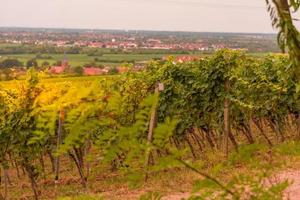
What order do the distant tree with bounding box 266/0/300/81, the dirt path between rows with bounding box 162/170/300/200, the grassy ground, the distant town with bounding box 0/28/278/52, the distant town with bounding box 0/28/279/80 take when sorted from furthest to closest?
the distant town with bounding box 0/28/278/52 < the distant town with bounding box 0/28/279/80 < the grassy ground < the dirt path between rows with bounding box 162/170/300/200 < the distant tree with bounding box 266/0/300/81

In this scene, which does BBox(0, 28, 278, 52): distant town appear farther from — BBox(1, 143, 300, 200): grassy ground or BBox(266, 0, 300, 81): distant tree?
BBox(266, 0, 300, 81): distant tree

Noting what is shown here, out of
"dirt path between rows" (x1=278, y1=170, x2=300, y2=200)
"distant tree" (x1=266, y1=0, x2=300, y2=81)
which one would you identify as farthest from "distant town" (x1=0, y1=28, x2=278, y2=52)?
"distant tree" (x1=266, y1=0, x2=300, y2=81)

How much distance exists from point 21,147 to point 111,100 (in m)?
10.2

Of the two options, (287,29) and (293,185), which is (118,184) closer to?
(293,185)

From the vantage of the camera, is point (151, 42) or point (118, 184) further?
point (151, 42)

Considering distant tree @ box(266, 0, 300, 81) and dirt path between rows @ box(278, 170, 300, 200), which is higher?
distant tree @ box(266, 0, 300, 81)

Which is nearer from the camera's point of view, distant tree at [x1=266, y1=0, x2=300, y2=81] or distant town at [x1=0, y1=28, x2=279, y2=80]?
distant tree at [x1=266, y1=0, x2=300, y2=81]

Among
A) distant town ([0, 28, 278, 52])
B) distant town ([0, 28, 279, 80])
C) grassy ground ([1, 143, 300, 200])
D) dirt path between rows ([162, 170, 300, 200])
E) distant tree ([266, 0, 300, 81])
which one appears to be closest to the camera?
distant tree ([266, 0, 300, 81])

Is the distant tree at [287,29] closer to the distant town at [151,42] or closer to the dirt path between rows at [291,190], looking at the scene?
the dirt path between rows at [291,190]

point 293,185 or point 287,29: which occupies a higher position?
point 287,29

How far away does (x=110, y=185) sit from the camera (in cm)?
1103

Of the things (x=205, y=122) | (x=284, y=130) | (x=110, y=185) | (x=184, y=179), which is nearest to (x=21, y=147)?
(x=110, y=185)

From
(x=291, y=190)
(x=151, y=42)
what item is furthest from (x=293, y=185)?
(x=151, y=42)

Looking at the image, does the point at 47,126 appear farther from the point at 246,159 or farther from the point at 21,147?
the point at 21,147
